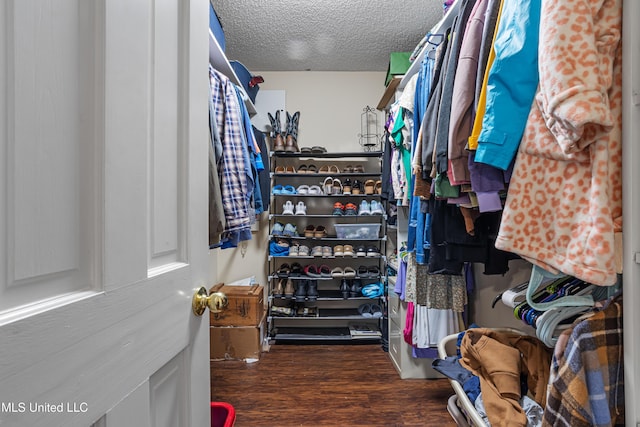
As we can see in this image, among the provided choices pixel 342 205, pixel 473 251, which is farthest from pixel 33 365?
pixel 342 205

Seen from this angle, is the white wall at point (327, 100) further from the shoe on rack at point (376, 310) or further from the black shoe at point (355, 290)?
the shoe on rack at point (376, 310)

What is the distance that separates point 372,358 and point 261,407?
0.97 m

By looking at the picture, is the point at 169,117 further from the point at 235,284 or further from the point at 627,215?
the point at 235,284

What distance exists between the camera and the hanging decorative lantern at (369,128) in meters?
3.10

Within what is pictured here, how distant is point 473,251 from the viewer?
3.83 feet

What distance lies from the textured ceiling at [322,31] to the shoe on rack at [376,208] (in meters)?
1.30

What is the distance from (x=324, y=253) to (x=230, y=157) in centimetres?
152

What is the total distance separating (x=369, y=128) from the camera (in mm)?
3109

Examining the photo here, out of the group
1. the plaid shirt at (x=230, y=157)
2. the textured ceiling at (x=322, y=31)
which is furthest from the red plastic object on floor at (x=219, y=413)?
the textured ceiling at (x=322, y=31)

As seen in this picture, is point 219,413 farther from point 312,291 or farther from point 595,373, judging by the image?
point 312,291

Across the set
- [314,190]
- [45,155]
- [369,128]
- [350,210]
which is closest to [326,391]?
[350,210]

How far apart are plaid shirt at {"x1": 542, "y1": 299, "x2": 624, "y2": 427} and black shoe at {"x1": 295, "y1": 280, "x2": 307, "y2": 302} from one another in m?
2.21

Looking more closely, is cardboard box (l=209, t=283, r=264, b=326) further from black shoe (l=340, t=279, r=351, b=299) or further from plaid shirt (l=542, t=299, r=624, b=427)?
plaid shirt (l=542, t=299, r=624, b=427)

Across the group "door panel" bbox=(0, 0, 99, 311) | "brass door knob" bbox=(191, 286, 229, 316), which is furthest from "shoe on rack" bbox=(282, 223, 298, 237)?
"door panel" bbox=(0, 0, 99, 311)
